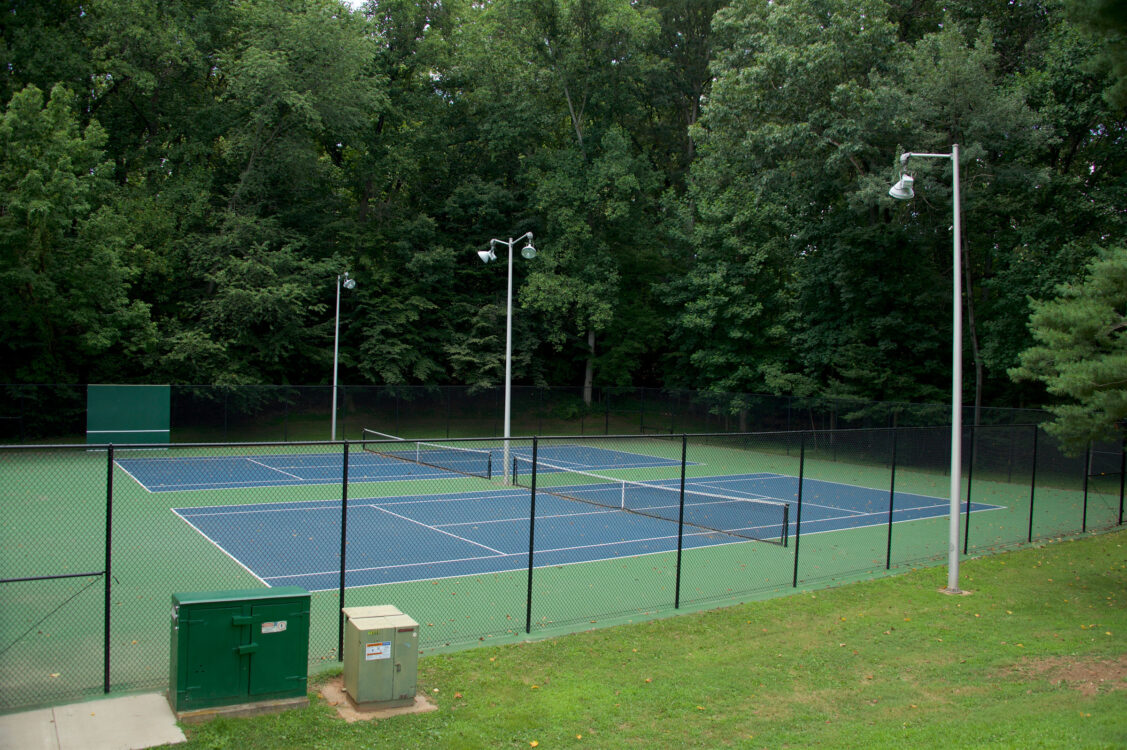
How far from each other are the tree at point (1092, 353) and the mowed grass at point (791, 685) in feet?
9.79

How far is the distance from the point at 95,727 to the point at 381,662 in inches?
93.1

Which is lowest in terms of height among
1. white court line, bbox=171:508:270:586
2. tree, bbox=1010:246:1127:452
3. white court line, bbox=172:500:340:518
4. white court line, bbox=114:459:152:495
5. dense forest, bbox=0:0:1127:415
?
white court line, bbox=114:459:152:495

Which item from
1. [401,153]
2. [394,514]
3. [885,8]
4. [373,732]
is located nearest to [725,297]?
[885,8]

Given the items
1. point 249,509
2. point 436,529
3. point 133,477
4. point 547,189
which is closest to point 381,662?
point 436,529

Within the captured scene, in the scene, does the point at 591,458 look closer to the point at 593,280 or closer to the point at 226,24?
the point at 593,280

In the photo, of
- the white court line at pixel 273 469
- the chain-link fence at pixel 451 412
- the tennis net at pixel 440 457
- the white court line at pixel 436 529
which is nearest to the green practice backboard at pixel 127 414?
the chain-link fence at pixel 451 412

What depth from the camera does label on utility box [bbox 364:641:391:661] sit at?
24.4 feet

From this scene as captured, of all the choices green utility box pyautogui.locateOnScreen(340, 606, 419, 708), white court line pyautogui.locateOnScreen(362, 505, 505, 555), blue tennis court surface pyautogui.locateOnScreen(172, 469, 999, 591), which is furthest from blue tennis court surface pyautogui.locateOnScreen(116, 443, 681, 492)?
green utility box pyautogui.locateOnScreen(340, 606, 419, 708)

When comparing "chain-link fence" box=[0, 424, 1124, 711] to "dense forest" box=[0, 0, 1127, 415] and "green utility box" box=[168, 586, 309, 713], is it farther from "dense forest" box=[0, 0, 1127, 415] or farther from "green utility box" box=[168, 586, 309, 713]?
"dense forest" box=[0, 0, 1127, 415]

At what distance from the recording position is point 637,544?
1677 cm

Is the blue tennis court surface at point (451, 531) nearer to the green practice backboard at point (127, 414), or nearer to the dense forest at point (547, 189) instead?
the green practice backboard at point (127, 414)

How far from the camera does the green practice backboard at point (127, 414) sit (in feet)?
96.0

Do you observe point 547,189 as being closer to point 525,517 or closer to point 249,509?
point 525,517

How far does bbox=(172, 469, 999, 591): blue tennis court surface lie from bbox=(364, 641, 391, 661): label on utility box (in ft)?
18.6
